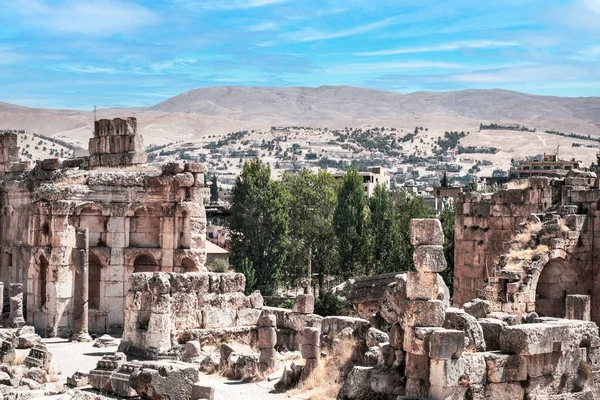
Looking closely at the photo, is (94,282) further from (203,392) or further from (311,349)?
(203,392)

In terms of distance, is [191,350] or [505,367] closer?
[505,367]

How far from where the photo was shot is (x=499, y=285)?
27250 millimetres

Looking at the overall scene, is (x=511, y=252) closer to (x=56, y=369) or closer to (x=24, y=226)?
(x=56, y=369)

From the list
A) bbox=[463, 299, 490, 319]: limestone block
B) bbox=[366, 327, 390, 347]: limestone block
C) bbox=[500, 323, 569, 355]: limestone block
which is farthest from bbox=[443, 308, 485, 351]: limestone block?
bbox=[463, 299, 490, 319]: limestone block

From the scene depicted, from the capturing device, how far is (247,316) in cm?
2519

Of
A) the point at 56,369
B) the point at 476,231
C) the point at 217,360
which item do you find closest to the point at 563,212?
the point at 476,231

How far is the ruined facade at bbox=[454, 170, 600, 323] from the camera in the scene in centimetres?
2731

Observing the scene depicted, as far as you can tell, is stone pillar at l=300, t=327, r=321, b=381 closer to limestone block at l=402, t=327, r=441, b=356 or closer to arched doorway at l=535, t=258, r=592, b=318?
limestone block at l=402, t=327, r=441, b=356

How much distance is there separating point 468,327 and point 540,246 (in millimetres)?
12225

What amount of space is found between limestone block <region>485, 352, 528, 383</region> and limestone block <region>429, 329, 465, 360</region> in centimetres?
81

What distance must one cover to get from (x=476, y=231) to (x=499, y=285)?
5.89m

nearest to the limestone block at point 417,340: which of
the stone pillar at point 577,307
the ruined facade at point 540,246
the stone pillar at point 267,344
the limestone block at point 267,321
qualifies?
the stone pillar at point 267,344

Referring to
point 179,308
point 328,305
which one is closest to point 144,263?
point 179,308

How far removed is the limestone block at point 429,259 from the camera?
16.5m
